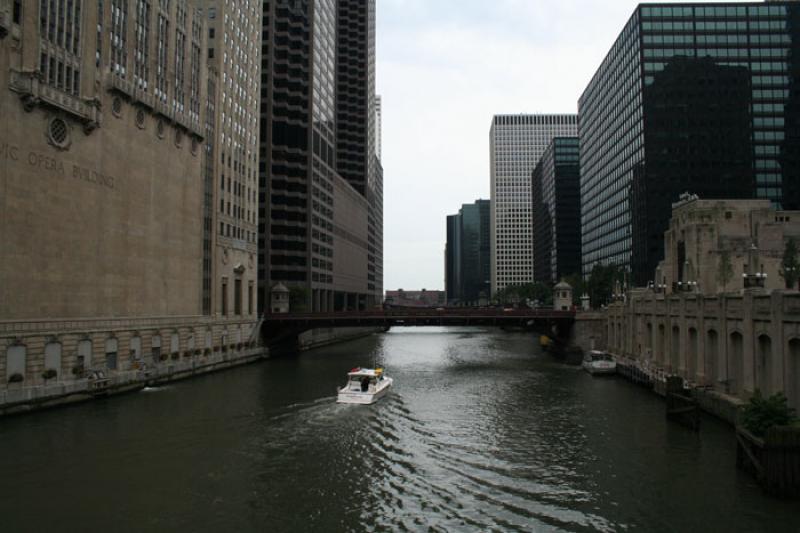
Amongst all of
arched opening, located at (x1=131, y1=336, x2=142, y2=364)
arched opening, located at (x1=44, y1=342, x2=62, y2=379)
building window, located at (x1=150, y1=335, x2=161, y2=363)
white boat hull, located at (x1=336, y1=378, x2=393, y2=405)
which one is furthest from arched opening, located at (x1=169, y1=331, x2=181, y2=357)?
white boat hull, located at (x1=336, y1=378, x2=393, y2=405)

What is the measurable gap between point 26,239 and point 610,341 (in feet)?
255

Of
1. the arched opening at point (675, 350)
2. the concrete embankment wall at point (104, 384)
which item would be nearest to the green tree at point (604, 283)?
the arched opening at point (675, 350)

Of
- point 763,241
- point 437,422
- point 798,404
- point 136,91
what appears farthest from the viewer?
point 763,241

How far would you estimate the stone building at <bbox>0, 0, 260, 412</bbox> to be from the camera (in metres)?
53.6

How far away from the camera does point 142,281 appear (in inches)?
2835

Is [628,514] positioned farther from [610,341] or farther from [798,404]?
[610,341]

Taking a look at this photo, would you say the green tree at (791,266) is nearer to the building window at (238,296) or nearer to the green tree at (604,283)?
the green tree at (604,283)

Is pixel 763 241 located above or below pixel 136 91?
below

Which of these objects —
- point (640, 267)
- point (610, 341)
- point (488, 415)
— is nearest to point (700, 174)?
point (640, 267)

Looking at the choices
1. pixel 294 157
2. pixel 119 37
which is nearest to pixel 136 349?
pixel 119 37

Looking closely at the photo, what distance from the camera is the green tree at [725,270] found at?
289ft

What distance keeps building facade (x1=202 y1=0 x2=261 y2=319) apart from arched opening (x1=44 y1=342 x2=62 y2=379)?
34291mm

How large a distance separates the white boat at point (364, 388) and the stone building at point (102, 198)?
2265 centimetres

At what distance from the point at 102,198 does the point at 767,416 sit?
200 ft
